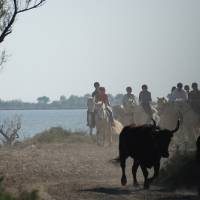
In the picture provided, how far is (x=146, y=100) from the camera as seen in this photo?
35438 mm

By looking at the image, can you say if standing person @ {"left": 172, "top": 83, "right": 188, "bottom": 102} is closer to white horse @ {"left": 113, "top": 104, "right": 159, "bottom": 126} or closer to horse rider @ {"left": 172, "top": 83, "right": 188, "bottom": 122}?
horse rider @ {"left": 172, "top": 83, "right": 188, "bottom": 122}

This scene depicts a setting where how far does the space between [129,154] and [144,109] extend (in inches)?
608

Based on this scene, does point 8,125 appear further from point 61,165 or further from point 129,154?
point 129,154

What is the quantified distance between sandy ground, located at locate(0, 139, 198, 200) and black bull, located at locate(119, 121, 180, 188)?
0.56m

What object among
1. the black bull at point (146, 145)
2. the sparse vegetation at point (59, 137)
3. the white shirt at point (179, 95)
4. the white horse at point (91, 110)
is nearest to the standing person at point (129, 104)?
the white horse at point (91, 110)

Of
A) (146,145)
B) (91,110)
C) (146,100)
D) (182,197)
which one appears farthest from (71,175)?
(146,100)

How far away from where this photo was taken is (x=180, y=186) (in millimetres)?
19906

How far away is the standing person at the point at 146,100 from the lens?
35031mm

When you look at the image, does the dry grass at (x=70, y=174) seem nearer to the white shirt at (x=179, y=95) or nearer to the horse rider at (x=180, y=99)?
the horse rider at (x=180, y=99)

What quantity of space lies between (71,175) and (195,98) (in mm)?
11832

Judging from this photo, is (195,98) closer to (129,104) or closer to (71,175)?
(129,104)

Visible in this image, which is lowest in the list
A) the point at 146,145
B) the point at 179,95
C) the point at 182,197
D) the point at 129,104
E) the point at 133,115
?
the point at 182,197

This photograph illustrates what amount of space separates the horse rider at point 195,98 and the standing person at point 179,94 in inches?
8.9

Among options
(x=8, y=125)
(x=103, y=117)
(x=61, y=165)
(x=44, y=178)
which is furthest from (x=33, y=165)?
(x=8, y=125)
